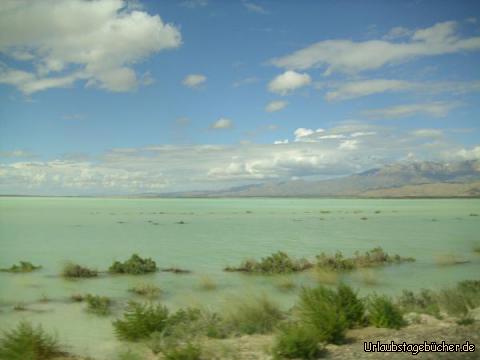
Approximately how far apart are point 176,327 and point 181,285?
856 cm

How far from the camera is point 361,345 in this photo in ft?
27.6

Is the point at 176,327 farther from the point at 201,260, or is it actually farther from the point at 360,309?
the point at 201,260

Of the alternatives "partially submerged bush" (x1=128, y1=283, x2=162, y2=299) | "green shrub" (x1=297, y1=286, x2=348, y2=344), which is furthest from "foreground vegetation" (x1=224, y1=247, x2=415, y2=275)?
"green shrub" (x1=297, y1=286, x2=348, y2=344)

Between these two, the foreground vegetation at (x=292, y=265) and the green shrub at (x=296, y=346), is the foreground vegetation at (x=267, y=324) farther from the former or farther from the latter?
the foreground vegetation at (x=292, y=265)

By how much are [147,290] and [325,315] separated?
29.2 ft

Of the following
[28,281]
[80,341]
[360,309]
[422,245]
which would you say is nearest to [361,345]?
[360,309]

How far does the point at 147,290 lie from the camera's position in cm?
1631

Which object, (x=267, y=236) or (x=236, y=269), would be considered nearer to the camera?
(x=236, y=269)

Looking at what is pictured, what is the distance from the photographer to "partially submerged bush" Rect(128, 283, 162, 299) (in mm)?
16006

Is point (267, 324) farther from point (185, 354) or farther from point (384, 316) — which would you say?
point (185, 354)

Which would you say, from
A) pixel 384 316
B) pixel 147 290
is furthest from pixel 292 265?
pixel 384 316

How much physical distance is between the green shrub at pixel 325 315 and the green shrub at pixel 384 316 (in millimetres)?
748

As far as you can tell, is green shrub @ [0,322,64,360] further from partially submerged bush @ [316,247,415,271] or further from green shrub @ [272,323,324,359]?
partially submerged bush @ [316,247,415,271]

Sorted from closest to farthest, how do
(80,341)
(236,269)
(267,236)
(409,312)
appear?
(80,341) → (409,312) → (236,269) → (267,236)
